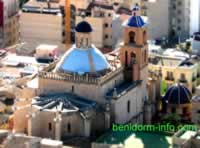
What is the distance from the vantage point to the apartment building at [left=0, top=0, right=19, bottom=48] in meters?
90.8

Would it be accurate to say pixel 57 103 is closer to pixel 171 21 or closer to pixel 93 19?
pixel 93 19

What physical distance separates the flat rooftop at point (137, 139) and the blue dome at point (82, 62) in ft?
15.9

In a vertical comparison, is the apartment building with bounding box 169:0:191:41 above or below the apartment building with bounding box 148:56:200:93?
above

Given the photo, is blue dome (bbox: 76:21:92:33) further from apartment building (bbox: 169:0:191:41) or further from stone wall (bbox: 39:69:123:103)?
apartment building (bbox: 169:0:191:41)

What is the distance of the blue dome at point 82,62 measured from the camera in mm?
63938

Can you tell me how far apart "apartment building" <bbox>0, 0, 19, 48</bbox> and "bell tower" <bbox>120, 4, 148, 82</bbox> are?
84.9 feet

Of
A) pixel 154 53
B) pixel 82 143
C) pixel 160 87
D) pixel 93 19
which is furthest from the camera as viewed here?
pixel 93 19

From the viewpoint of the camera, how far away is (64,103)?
61844mm

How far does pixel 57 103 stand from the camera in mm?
61938

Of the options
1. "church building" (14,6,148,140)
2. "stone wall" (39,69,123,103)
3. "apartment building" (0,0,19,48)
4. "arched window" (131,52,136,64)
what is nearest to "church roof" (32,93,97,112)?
"church building" (14,6,148,140)

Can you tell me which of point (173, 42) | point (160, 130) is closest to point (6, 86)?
point (160, 130)

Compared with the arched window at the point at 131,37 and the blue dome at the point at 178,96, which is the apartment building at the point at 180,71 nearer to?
the blue dome at the point at 178,96

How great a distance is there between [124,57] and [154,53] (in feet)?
46.3

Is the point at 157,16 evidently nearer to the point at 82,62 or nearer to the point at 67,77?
the point at 82,62
